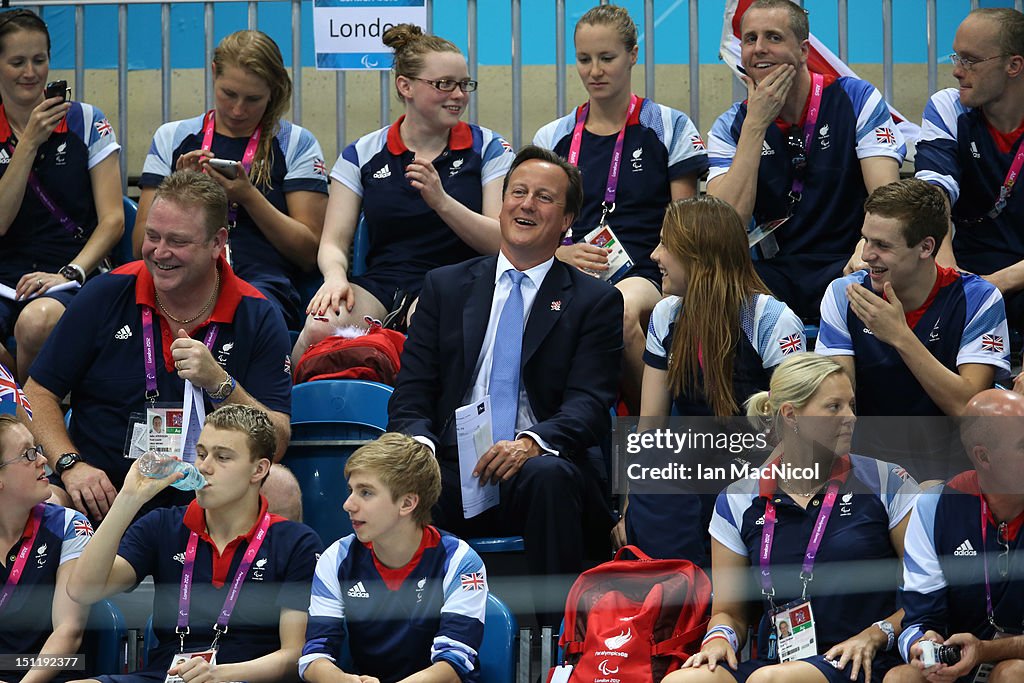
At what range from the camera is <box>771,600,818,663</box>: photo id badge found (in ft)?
10.2

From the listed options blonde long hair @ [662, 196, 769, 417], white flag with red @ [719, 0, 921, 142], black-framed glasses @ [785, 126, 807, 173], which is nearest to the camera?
blonde long hair @ [662, 196, 769, 417]

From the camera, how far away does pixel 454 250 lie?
195 inches

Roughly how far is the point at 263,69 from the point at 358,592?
233 cm

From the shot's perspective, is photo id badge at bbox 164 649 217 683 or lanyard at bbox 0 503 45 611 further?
lanyard at bbox 0 503 45 611

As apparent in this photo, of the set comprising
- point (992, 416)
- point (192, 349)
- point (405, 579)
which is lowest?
point (405, 579)

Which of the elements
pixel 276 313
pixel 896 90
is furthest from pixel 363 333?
pixel 896 90

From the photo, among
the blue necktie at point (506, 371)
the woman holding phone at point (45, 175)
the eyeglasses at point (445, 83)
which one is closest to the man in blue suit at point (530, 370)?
the blue necktie at point (506, 371)

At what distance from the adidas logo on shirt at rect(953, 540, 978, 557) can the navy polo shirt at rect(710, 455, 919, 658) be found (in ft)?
0.57

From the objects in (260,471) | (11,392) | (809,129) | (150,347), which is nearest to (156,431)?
(150,347)

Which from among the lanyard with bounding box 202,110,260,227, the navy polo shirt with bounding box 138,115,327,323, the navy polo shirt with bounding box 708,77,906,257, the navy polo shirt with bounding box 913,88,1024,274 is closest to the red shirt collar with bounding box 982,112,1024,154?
the navy polo shirt with bounding box 913,88,1024,274

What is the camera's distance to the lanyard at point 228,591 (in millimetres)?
3326

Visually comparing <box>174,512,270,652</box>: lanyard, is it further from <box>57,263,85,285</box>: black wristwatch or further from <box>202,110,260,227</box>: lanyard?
<box>202,110,260,227</box>: lanyard

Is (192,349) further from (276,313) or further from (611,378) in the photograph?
(611,378)

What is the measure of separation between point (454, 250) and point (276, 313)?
3.56 ft
